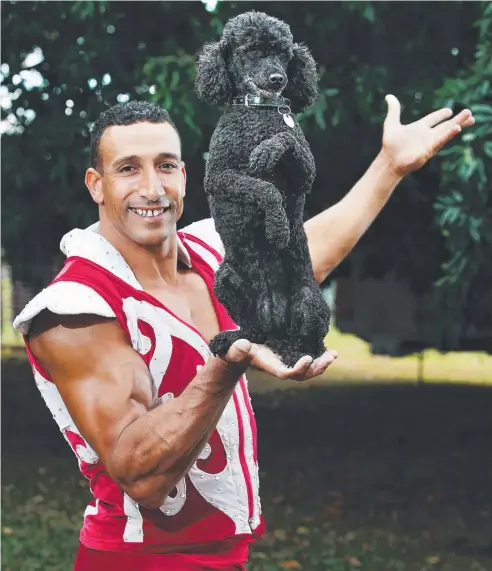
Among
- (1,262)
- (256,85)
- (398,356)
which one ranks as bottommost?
(398,356)

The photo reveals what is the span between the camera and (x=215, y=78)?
7.28ft

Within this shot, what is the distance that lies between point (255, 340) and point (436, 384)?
616 inches

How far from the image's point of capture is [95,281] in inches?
108

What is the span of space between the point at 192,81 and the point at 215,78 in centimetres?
527

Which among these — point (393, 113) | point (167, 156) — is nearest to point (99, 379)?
point (167, 156)

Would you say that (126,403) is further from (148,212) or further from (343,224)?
(343,224)

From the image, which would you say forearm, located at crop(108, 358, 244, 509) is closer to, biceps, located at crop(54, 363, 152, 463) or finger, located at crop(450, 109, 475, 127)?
biceps, located at crop(54, 363, 152, 463)

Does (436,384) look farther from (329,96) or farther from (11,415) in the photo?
(329,96)

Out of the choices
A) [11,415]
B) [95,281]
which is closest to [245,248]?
[95,281]

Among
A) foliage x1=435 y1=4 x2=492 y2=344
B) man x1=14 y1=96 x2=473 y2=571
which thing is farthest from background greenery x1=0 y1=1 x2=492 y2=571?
man x1=14 y1=96 x2=473 y2=571

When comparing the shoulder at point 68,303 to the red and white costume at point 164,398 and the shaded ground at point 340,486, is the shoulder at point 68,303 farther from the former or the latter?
the shaded ground at point 340,486

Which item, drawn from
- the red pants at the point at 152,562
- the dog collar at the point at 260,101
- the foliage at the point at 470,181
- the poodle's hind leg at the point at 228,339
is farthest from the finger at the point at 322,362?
the foliage at the point at 470,181

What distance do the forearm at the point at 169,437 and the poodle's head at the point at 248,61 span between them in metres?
0.69

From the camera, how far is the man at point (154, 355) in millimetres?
2484
